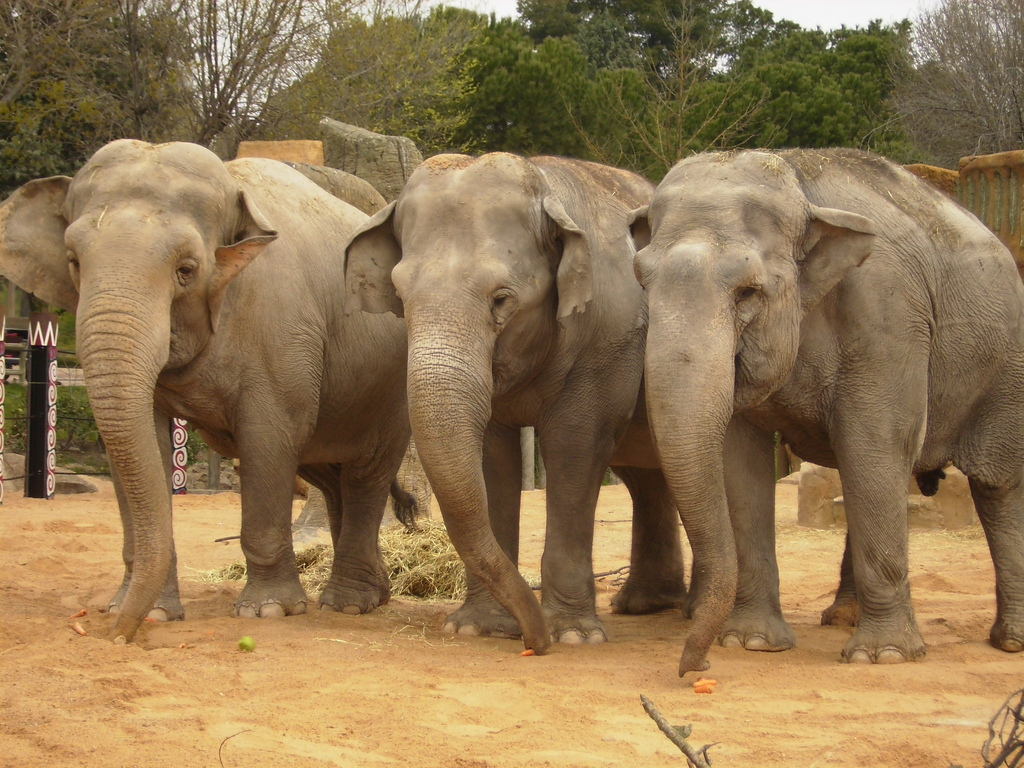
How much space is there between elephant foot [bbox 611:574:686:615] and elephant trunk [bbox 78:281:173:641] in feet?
8.92

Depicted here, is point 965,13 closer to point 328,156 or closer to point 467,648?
point 328,156

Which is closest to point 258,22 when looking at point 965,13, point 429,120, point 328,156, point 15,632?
point 429,120

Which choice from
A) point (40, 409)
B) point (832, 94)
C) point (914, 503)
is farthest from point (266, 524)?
point (832, 94)

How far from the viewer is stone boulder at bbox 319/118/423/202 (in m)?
10.6

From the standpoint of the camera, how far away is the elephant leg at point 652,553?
6.82 m

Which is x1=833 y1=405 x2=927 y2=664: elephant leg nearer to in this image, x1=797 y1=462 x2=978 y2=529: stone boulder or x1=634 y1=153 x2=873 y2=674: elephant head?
x1=634 y1=153 x2=873 y2=674: elephant head

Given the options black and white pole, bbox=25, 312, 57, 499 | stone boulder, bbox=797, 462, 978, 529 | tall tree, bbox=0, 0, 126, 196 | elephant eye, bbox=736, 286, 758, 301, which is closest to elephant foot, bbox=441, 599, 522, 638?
elephant eye, bbox=736, 286, 758, 301

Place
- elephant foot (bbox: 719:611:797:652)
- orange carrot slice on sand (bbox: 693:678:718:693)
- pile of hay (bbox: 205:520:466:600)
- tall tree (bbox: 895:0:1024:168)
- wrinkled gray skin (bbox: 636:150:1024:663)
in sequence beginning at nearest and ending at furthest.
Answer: orange carrot slice on sand (bbox: 693:678:718:693)
wrinkled gray skin (bbox: 636:150:1024:663)
elephant foot (bbox: 719:611:797:652)
pile of hay (bbox: 205:520:466:600)
tall tree (bbox: 895:0:1024:168)

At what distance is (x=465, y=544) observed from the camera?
15.5ft

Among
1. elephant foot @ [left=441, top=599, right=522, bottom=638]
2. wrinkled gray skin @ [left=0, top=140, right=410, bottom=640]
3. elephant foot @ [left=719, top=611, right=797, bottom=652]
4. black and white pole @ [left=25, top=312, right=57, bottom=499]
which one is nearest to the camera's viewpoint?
wrinkled gray skin @ [left=0, top=140, right=410, bottom=640]

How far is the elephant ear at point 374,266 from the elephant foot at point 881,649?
231 cm

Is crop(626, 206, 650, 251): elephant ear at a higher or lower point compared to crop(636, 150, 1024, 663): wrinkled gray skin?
higher

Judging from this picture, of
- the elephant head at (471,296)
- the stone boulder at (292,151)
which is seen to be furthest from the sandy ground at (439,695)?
the stone boulder at (292,151)

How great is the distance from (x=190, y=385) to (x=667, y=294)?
233 cm
